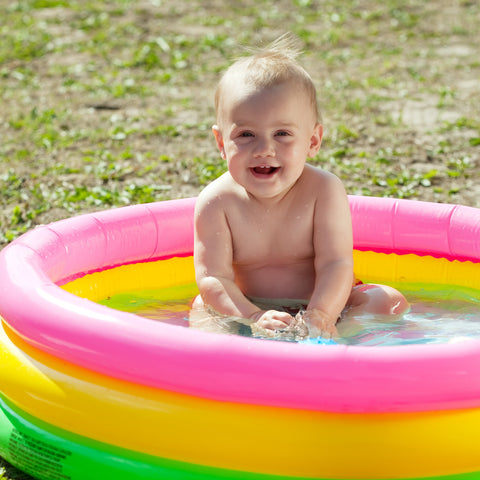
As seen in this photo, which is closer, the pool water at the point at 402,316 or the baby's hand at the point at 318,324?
the baby's hand at the point at 318,324

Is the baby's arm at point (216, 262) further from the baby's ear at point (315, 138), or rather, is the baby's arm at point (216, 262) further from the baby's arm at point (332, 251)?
the baby's ear at point (315, 138)

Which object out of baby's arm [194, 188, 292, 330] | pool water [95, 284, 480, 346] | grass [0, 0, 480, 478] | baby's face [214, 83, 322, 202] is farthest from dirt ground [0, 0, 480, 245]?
baby's face [214, 83, 322, 202]

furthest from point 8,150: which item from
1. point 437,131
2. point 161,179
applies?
point 437,131

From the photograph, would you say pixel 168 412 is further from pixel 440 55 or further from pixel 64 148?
pixel 440 55

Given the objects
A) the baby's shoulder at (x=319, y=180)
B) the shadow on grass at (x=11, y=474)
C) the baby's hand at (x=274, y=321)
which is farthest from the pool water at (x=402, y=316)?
the shadow on grass at (x=11, y=474)

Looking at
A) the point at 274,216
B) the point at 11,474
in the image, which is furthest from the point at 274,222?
the point at 11,474

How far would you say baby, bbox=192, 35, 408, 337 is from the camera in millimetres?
2824

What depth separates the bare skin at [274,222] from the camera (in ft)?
9.27

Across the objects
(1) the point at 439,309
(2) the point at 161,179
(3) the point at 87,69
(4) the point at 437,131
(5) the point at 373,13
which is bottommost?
(1) the point at 439,309

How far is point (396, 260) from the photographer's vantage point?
3.62 metres

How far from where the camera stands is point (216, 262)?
119 inches

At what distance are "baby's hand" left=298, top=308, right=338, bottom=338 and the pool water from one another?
2.4 inches

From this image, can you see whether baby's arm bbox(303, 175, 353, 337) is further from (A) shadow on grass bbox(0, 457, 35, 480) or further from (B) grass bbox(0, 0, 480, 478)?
(B) grass bbox(0, 0, 480, 478)

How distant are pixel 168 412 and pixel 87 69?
573cm
